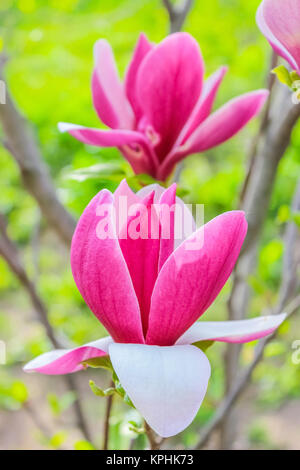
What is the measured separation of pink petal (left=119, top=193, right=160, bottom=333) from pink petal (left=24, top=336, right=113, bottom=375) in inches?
1.2

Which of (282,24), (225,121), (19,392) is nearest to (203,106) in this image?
(225,121)

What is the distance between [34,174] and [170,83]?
1.11ft

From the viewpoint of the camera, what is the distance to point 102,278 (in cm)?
30

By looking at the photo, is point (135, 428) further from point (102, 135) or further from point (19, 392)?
point (19, 392)

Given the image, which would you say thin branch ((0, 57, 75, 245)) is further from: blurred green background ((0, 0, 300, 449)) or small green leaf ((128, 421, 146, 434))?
small green leaf ((128, 421, 146, 434))

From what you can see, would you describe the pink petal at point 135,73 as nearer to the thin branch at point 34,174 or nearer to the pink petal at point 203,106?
the pink petal at point 203,106

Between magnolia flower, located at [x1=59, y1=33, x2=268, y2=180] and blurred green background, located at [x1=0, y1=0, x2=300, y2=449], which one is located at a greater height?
magnolia flower, located at [x1=59, y1=33, x2=268, y2=180]

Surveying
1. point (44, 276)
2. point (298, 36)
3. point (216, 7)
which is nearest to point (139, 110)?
point (298, 36)

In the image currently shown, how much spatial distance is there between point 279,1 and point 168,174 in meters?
0.19

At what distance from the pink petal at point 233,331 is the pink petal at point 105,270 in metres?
0.03

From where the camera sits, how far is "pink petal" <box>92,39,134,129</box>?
0.44 meters

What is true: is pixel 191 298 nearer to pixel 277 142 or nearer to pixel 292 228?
pixel 277 142

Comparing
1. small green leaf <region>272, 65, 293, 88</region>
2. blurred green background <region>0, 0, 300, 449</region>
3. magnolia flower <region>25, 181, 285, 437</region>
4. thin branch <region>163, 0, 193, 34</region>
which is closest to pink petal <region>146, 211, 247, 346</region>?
magnolia flower <region>25, 181, 285, 437</region>

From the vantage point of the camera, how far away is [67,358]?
0.31 meters
